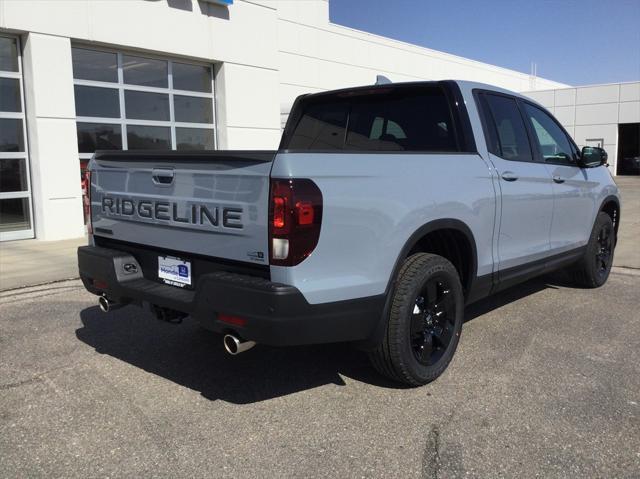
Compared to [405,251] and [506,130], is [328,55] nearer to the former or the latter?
[506,130]

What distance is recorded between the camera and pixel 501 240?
14.2 ft

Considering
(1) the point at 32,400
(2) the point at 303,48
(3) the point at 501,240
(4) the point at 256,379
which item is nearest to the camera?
(1) the point at 32,400

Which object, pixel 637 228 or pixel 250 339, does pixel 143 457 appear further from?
pixel 637 228

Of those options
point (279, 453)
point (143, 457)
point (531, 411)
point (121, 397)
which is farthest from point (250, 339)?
point (531, 411)

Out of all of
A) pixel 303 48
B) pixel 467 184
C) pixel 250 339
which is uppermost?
pixel 303 48

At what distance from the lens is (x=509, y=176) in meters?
4.35

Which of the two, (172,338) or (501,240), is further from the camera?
(172,338)

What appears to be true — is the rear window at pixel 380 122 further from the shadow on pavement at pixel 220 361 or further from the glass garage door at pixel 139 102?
the glass garage door at pixel 139 102

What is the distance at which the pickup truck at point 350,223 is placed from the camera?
2953 millimetres

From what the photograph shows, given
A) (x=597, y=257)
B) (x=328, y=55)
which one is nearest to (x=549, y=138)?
(x=597, y=257)

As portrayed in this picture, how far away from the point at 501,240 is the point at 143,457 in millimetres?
2802

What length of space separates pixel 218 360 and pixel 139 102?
8.71m

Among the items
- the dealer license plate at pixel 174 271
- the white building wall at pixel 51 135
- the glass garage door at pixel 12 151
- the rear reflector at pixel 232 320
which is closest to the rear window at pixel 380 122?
the dealer license plate at pixel 174 271

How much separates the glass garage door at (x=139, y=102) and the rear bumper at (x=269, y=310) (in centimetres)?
848
